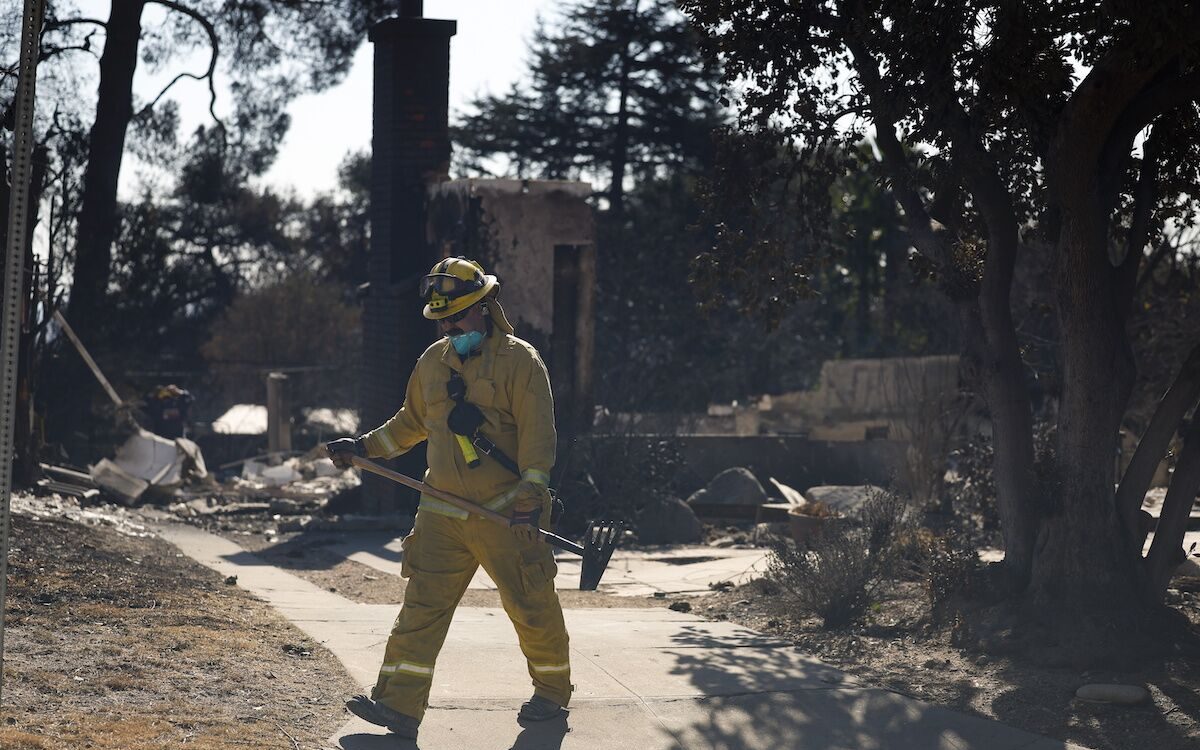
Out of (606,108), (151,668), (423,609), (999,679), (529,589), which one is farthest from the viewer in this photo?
(606,108)

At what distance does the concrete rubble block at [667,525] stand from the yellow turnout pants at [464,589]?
783cm

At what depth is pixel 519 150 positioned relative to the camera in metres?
32.8

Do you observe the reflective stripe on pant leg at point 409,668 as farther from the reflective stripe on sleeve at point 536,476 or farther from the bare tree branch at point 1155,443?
the bare tree branch at point 1155,443

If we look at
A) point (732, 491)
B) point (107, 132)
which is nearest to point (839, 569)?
point (732, 491)

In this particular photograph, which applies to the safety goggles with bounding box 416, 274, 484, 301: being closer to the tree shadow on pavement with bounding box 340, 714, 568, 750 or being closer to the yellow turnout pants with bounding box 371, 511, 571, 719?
the yellow turnout pants with bounding box 371, 511, 571, 719

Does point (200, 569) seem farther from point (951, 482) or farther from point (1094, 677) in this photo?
point (951, 482)

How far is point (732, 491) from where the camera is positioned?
49.5ft

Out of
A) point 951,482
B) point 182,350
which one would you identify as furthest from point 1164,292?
point 182,350

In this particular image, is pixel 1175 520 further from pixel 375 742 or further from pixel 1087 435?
pixel 375 742

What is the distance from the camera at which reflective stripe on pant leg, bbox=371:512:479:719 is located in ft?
17.6

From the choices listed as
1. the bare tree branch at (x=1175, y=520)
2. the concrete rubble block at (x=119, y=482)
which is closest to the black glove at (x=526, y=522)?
the bare tree branch at (x=1175, y=520)

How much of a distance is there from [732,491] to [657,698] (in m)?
9.04

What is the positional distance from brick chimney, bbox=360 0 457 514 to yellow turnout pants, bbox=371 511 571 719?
8.68 m

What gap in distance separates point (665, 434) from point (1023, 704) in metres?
9.38
